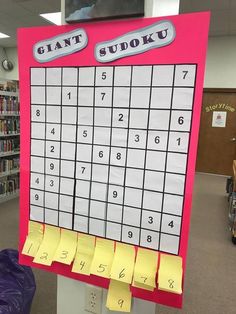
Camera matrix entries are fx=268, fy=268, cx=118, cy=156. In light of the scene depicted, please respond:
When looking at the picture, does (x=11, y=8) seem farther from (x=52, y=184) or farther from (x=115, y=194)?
(x=115, y=194)

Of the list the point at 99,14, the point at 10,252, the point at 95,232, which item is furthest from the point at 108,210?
the point at 10,252

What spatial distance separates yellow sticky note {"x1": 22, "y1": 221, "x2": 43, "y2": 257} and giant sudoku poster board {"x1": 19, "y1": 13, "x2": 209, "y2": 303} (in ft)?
0.09

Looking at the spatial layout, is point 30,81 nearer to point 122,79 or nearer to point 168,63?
point 122,79

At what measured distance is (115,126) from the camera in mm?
727

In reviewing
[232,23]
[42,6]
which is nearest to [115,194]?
[42,6]

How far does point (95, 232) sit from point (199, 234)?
256 cm

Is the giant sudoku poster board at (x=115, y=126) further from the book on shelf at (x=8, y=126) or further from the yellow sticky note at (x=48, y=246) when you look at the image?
the book on shelf at (x=8, y=126)

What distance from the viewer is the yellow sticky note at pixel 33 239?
85cm

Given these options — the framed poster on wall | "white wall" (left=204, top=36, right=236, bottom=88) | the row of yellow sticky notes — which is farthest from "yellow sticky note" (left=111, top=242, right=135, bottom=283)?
"white wall" (left=204, top=36, right=236, bottom=88)

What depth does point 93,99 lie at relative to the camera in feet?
2.43

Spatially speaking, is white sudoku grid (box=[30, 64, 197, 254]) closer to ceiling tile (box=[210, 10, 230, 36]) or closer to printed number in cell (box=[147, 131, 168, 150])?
printed number in cell (box=[147, 131, 168, 150])

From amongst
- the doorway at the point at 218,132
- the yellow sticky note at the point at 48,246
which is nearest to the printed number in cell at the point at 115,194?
the yellow sticky note at the point at 48,246

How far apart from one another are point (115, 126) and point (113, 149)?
0.06 metres

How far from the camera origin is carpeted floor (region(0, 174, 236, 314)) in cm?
188
